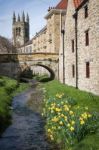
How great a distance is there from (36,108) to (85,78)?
22.8 ft

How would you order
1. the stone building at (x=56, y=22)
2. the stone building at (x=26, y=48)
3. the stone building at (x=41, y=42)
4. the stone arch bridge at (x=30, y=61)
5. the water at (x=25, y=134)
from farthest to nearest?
the stone building at (x=26, y=48)
the stone building at (x=41, y=42)
the stone building at (x=56, y=22)
the stone arch bridge at (x=30, y=61)
the water at (x=25, y=134)

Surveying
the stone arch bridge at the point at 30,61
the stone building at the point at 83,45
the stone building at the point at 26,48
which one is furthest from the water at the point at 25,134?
the stone building at the point at 26,48

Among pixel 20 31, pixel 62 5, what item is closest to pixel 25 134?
pixel 62 5

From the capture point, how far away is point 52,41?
63.0 meters

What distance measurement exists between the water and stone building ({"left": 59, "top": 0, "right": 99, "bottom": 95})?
7795 mm

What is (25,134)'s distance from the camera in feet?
59.3

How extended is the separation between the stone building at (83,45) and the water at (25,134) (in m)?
7.80

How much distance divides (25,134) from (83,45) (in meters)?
16.6

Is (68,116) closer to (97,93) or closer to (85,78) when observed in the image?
(97,93)

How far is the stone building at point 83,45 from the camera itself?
2892 centimetres

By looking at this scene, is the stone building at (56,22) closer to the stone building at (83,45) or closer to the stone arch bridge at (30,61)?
the stone arch bridge at (30,61)

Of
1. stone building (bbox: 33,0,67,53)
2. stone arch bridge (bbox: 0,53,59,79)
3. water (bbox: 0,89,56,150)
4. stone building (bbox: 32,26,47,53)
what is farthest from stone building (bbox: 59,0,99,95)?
stone building (bbox: 32,26,47,53)

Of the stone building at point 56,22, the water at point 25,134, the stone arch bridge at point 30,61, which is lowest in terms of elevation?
the water at point 25,134

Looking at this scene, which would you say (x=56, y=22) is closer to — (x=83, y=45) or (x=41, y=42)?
(x=41, y=42)
